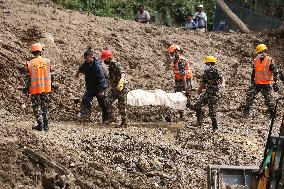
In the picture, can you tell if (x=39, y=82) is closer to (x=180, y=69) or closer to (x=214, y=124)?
(x=180, y=69)

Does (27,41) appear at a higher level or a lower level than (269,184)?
higher

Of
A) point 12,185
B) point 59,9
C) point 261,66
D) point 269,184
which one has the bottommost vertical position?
point 12,185

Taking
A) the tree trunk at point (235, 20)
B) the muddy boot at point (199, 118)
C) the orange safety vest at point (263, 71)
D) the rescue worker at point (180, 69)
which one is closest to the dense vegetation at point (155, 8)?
the tree trunk at point (235, 20)

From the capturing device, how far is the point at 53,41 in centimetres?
1395

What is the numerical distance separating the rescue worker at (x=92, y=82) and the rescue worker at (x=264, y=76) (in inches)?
140

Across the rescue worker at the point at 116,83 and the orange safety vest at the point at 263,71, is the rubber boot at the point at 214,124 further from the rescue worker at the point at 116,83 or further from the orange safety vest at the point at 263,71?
the rescue worker at the point at 116,83

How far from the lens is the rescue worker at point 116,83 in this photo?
35.1 ft

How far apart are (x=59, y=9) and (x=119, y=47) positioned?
112 inches

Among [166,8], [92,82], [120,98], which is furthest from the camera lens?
[166,8]

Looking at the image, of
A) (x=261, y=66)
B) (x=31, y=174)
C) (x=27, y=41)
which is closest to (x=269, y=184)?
(x=31, y=174)

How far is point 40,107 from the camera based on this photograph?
32.3ft

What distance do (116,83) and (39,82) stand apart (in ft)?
5.93

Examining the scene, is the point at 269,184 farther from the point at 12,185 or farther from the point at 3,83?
the point at 3,83

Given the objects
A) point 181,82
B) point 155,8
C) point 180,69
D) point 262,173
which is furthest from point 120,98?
point 155,8
